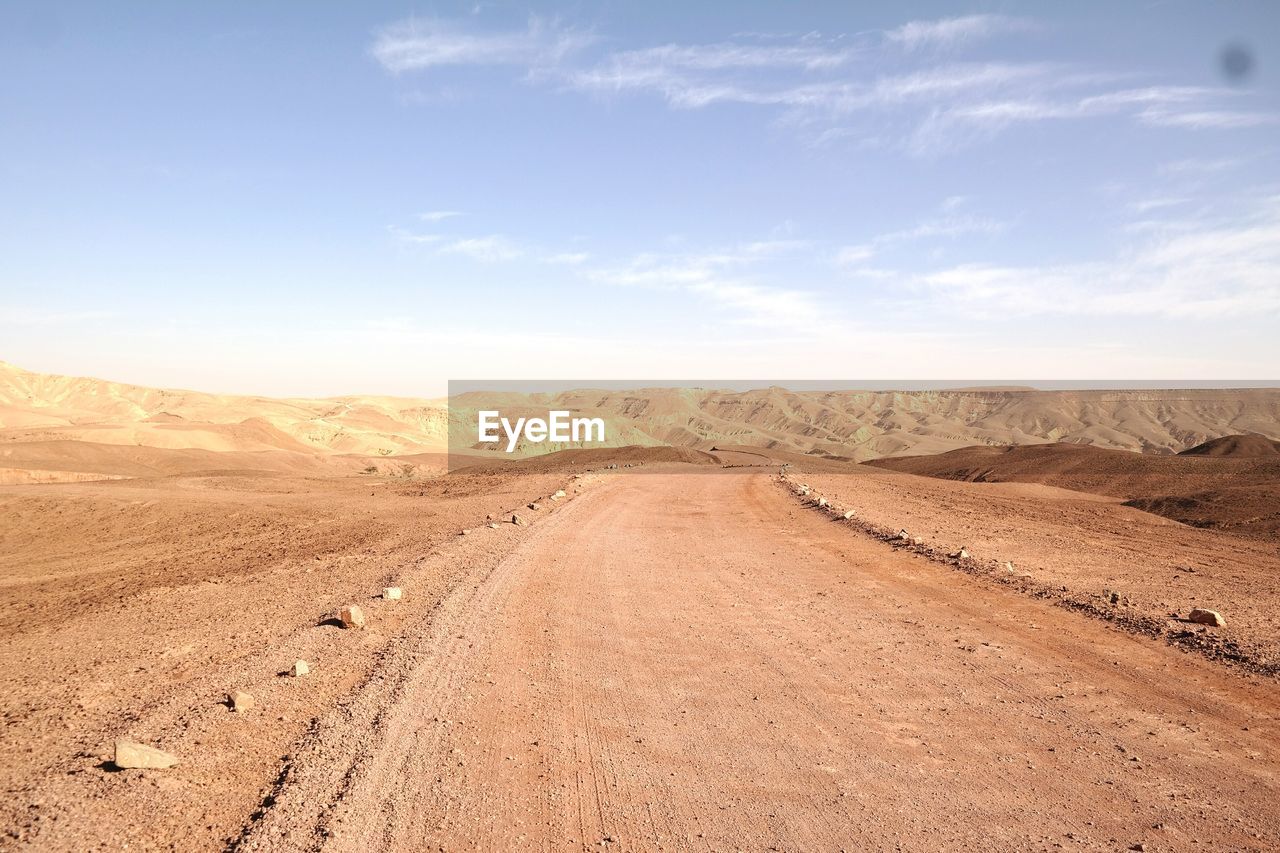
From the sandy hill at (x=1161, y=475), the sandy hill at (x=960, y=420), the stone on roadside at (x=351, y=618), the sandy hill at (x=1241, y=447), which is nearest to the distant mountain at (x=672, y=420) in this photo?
the sandy hill at (x=960, y=420)

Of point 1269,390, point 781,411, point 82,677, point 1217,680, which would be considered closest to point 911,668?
point 1217,680

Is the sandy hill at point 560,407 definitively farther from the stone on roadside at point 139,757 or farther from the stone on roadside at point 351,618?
the stone on roadside at point 139,757

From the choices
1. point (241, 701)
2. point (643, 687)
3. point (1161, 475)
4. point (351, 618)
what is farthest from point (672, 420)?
point (241, 701)

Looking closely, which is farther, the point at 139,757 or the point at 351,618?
the point at 351,618

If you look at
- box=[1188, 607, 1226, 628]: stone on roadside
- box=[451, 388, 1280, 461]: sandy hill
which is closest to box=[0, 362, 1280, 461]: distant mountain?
box=[451, 388, 1280, 461]: sandy hill

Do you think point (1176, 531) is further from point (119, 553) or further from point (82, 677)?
point (119, 553)

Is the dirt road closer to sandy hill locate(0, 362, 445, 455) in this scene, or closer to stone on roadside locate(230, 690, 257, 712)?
stone on roadside locate(230, 690, 257, 712)

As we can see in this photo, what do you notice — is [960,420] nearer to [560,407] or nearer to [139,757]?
[560,407]
